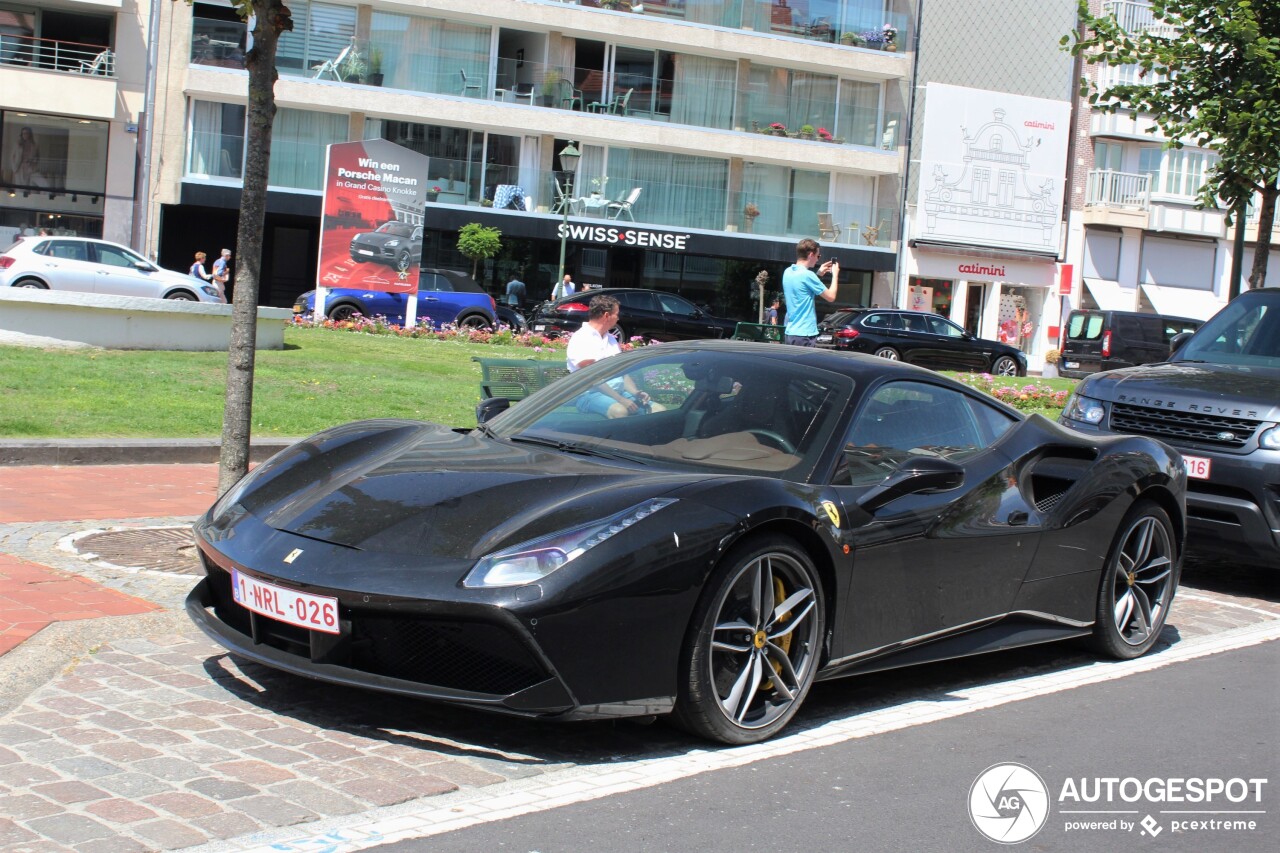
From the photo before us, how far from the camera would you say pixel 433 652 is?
4082mm

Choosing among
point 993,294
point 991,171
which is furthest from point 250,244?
point 993,294

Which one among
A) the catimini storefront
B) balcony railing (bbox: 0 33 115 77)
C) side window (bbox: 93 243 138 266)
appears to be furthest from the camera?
the catimini storefront

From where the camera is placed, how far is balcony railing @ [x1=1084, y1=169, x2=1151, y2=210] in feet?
162

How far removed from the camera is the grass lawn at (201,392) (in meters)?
10.8

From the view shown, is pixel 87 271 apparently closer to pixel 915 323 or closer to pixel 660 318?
pixel 660 318

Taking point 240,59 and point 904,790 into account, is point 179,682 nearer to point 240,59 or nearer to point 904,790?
point 904,790

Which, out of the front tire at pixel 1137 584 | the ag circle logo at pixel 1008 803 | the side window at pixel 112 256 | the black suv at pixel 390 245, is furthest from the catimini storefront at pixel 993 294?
the ag circle logo at pixel 1008 803

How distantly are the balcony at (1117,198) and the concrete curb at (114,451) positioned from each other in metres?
44.0

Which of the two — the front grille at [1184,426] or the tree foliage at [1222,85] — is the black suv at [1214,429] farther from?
→ the tree foliage at [1222,85]

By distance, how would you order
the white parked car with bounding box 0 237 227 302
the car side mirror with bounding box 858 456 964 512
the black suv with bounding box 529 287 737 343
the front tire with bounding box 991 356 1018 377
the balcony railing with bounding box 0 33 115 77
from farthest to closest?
the balcony railing with bounding box 0 33 115 77 < the front tire with bounding box 991 356 1018 377 < the black suv with bounding box 529 287 737 343 < the white parked car with bounding box 0 237 227 302 < the car side mirror with bounding box 858 456 964 512

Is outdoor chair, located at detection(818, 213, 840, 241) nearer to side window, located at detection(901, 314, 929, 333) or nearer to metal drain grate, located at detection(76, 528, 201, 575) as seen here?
side window, located at detection(901, 314, 929, 333)

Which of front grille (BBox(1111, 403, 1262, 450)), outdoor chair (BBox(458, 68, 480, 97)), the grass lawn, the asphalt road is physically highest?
outdoor chair (BBox(458, 68, 480, 97))

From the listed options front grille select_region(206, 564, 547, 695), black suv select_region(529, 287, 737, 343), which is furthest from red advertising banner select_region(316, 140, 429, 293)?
front grille select_region(206, 564, 547, 695)

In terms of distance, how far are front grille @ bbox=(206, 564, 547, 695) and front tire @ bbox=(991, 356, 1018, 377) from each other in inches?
1205
